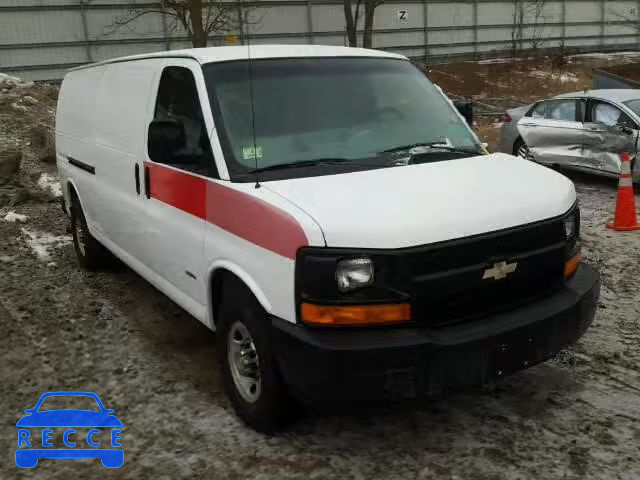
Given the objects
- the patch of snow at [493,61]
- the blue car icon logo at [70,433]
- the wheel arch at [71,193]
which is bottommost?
the blue car icon logo at [70,433]

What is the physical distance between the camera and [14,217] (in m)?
8.50

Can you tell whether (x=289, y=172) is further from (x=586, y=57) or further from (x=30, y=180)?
(x=586, y=57)

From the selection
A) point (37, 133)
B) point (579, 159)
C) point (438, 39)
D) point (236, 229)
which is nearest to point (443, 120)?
point (236, 229)

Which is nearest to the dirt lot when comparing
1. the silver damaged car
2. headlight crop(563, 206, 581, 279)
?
headlight crop(563, 206, 581, 279)

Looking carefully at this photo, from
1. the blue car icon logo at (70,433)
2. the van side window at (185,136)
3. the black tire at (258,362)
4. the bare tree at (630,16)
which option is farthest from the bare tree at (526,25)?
the blue car icon logo at (70,433)

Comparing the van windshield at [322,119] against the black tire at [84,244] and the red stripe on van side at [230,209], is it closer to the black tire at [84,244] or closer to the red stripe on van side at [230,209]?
the red stripe on van side at [230,209]

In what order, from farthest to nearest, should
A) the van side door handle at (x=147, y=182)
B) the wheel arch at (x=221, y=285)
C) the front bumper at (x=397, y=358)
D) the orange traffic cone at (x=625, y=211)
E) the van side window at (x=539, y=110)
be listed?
the van side window at (x=539, y=110), the orange traffic cone at (x=625, y=211), the van side door handle at (x=147, y=182), the wheel arch at (x=221, y=285), the front bumper at (x=397, y=358)

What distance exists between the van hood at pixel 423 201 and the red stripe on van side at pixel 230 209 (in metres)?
0.12

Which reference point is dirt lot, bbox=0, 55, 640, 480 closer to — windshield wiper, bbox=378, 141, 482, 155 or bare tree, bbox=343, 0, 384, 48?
windshield wiper, bbox=378, 141, 482, 155

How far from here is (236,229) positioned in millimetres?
3354

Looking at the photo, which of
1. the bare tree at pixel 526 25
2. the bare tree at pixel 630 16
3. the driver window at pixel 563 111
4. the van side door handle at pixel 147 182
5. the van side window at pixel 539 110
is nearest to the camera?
the van side door handle at pixel 147 182

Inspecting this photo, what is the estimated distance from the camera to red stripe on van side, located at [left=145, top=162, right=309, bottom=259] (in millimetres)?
2957

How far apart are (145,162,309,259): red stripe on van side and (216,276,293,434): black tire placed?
0.32m

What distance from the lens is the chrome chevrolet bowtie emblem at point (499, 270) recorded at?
3049 mm
